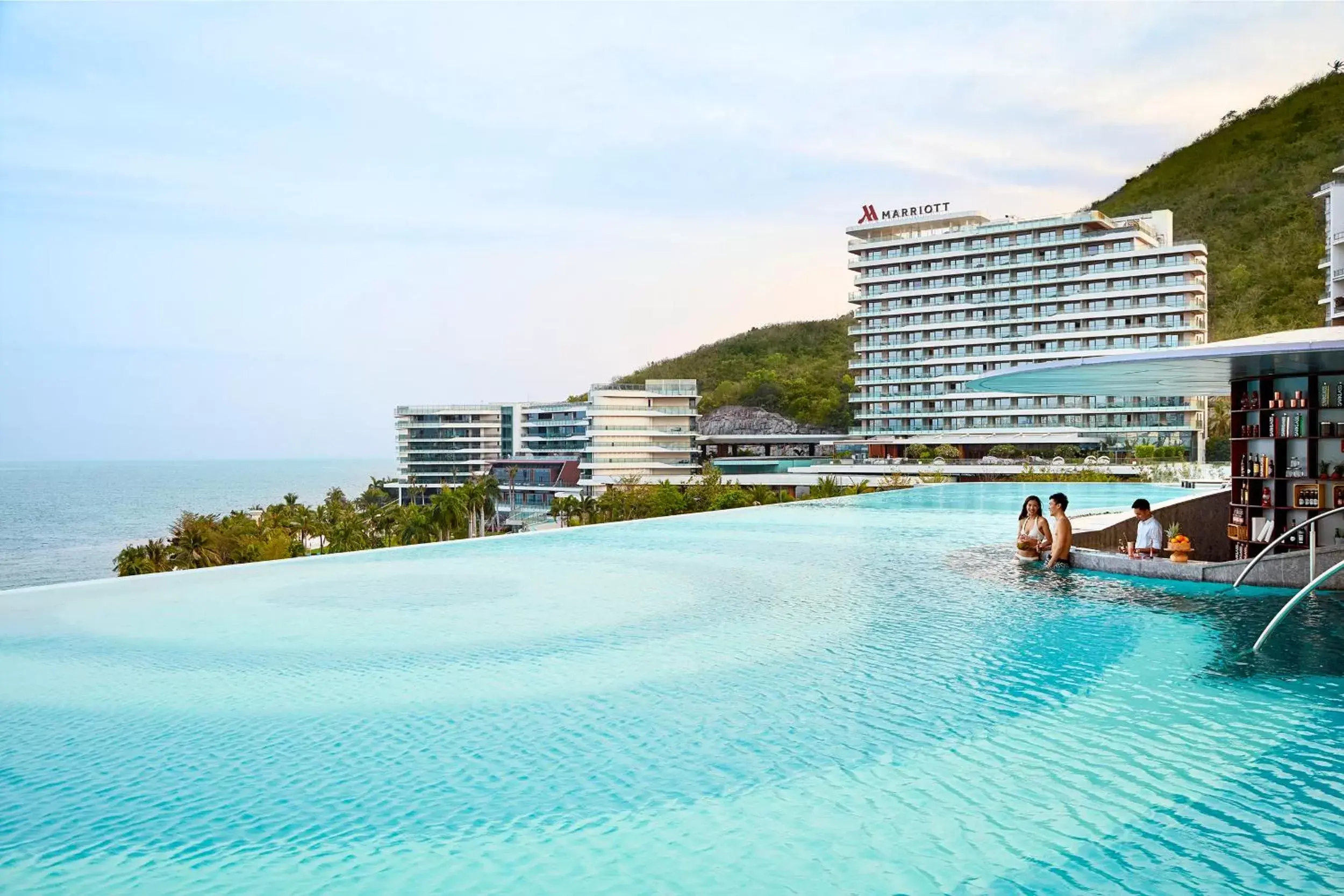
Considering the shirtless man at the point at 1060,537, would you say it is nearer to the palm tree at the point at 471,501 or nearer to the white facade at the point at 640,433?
the palm tree at the point at 471,501

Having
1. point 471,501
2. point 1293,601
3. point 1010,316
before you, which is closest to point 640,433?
point 471,501

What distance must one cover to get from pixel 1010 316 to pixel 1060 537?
229 ft

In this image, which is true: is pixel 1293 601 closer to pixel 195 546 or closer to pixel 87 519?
pixel 195 546

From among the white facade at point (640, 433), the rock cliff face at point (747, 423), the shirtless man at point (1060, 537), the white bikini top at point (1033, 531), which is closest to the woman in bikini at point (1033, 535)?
the white bikini top at point (1033, 531)

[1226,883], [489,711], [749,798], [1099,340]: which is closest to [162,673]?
[489,711]

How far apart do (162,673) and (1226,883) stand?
25.8 ft

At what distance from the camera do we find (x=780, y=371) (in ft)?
406

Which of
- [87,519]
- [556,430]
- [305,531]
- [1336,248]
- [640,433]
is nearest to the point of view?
[1336,248]

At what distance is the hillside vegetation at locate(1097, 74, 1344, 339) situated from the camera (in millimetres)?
90750

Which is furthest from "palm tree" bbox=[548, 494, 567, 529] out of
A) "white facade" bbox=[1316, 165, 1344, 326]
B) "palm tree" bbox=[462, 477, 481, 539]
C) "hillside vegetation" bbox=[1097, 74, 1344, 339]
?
"hillside vegetation" bbox=[1097, 74, 1344, 339]

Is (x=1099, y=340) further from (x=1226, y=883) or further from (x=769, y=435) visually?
(x=1226, y=883)

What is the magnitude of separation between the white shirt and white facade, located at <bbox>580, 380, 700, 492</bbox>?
72.3m

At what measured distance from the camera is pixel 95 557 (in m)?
91.9

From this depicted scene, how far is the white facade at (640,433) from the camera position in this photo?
3378 inches
